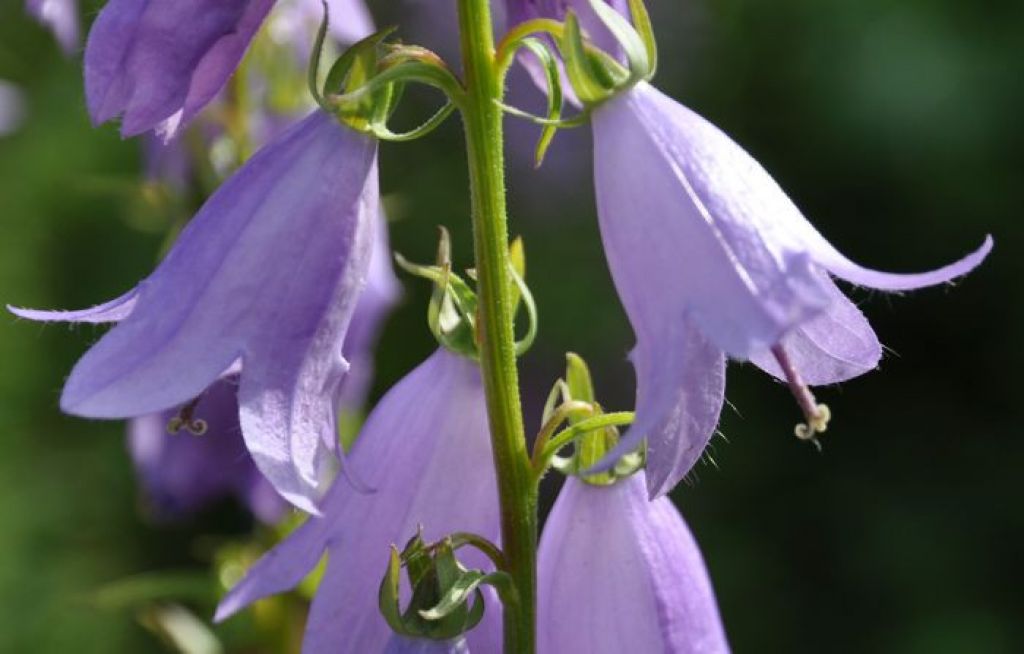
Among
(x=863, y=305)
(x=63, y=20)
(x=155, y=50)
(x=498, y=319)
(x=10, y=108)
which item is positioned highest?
(x=155, y=50)

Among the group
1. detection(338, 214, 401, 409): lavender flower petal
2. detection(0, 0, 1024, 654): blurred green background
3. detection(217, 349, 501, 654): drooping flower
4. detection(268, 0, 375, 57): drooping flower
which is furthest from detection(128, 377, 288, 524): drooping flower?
detection(0, 0, 1024, 654): blurred green background

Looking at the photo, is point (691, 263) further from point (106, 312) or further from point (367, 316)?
point (367, 316)

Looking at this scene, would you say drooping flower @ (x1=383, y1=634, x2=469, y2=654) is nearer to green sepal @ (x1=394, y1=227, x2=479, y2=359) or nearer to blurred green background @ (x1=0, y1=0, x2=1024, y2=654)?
green sepal @ (x1=394, y1=227, x2=479, y2=359)

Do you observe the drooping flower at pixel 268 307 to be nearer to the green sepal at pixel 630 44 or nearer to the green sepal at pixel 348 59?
the green sepal at pixel 348 59

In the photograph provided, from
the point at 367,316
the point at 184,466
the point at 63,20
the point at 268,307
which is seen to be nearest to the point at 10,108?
the point at 184,466

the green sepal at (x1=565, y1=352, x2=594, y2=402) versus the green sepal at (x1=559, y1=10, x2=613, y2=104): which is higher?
the green sepal at (x1=559, y1=10, x2=613, y2=104)

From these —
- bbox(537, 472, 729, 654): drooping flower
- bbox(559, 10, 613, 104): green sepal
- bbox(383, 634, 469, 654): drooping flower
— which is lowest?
bbox(537, 472, 729, 654): drooping flower
